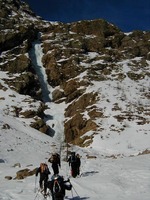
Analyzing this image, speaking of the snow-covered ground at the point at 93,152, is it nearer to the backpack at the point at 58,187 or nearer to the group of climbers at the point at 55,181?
the group of climbers at the point at 55,181

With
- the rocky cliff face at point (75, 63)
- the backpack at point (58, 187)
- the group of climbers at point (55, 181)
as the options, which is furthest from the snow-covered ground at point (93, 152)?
the backpack at point (58, 187)

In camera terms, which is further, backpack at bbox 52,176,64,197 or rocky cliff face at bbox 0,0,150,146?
rocky cliff face at bbox 0,0,150,146

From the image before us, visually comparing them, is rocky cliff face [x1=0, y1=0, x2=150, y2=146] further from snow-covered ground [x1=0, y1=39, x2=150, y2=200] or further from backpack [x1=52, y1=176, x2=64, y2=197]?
backpack [x1=52, y1=176, x2=64, y2=197]

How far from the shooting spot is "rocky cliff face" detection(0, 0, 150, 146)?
7231 cm

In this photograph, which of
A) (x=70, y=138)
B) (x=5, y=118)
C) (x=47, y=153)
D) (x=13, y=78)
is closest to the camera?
(x=47, y=153)

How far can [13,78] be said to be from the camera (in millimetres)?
89000

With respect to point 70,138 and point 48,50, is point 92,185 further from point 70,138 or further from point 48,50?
point 48,50

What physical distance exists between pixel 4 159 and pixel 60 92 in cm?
5243

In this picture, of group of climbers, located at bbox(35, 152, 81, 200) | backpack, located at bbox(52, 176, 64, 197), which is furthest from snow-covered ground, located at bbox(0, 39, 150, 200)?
backpack, located at bbox(52, 176, 64, 197)

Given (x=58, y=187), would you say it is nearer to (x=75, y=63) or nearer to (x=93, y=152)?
(x=93, y=152)

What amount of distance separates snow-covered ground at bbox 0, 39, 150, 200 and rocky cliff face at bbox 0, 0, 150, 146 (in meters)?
1.56

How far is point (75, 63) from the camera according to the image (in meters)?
95.7

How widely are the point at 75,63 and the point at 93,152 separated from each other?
4887 centimetres

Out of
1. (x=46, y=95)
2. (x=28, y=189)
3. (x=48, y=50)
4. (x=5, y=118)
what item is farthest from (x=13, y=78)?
(x=28, y=189)
